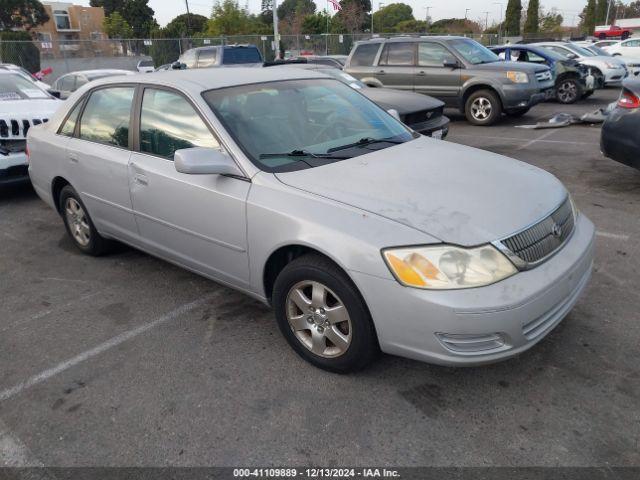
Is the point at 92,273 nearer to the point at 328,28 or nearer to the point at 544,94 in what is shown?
the point at 544,94

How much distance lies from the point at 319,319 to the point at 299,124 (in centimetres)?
140

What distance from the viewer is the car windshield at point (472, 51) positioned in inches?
446

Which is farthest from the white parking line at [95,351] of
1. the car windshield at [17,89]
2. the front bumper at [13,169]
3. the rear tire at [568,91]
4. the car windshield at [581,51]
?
the car windshield at [581,51]

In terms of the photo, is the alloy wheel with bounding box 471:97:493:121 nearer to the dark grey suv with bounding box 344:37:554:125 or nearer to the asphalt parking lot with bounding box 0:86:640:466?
the dark grey suv with bounding box 344:37:554:125

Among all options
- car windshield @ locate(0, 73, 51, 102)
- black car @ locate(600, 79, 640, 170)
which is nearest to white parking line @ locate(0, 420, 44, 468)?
black car @ locate(600, 79, 640, 170)

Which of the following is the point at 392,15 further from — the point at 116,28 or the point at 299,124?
the point at 299,124

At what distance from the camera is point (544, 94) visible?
11.8m

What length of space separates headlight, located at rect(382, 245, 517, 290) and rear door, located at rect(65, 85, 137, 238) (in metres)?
2.34

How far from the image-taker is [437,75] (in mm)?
11406

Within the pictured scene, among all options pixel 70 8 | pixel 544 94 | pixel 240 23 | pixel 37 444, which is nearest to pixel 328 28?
pixel 240 23

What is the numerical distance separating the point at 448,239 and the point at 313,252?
74 centimetres

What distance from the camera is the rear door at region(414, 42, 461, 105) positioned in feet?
37.0

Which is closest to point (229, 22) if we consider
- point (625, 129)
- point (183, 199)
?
point (625, 129)

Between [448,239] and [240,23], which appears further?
[240,23]
